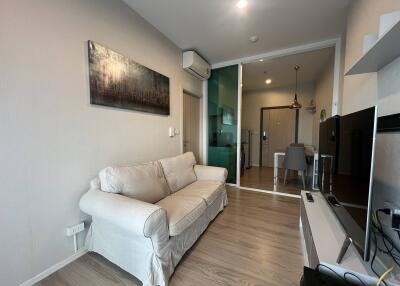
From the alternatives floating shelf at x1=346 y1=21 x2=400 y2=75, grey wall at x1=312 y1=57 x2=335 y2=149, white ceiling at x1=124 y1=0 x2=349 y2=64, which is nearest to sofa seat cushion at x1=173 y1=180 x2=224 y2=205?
floating shelf at x1=346 y1=21 x2=400 y2=75

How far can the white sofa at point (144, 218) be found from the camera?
1247 mm

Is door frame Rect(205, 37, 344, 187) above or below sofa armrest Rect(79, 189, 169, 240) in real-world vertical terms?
above

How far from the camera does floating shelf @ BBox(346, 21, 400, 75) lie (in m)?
0.79

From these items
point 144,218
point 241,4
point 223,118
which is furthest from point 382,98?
point 223,118

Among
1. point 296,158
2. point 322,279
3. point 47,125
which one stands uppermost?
point 47,125

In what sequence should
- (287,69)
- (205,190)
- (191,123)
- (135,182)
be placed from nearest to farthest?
1. (135,182)
2. (205,190)
3. (191,123)
4. (287,69)

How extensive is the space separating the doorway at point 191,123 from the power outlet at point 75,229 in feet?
6.86

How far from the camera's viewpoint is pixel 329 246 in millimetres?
1087

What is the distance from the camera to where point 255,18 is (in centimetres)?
221

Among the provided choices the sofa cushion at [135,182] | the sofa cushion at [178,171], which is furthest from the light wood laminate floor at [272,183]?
the sofa cushion at [135,182]

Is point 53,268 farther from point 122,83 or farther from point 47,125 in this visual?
point 122,83

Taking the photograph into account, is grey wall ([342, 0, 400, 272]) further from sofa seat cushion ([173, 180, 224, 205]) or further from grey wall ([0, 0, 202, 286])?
grey wall ([0, 0, 202, 286])

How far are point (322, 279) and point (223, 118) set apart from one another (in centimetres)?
318

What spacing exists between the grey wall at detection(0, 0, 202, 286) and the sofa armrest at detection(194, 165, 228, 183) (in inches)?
47.6
